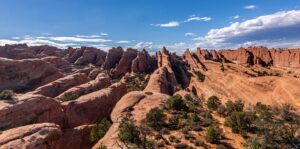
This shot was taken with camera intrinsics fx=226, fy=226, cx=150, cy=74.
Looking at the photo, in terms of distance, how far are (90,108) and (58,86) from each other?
21116 millimetres

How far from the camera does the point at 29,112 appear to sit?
1473 inches

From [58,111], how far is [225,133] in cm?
2872

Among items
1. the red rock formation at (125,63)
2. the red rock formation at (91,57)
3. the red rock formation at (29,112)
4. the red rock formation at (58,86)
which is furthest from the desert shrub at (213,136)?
the red rock formation at (91,57)

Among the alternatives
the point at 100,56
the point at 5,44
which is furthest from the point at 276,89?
the point at 5,44

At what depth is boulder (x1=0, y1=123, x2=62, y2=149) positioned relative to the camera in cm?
2623

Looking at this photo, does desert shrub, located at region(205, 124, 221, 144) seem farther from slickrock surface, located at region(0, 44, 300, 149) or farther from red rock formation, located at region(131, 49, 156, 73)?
red rock formation, located at region(131, 49, 156, 73)

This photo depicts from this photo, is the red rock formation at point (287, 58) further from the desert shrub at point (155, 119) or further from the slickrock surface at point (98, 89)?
the desert shrub at point (155, 119)

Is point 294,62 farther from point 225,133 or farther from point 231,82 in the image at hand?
point 225,133

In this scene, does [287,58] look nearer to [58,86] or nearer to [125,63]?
[125,63]

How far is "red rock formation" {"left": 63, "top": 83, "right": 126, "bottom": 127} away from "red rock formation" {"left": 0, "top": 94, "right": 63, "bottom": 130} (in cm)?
189

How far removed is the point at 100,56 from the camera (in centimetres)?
13150

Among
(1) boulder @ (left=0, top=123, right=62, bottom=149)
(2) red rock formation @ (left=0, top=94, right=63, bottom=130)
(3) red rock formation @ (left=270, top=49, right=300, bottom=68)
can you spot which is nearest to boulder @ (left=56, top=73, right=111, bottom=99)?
(2) red rock formation @ (left=0, top=94, right=63, bottom=130)

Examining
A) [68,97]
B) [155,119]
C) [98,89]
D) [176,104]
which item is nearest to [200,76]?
[98,89]

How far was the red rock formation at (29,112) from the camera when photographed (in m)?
34.9
